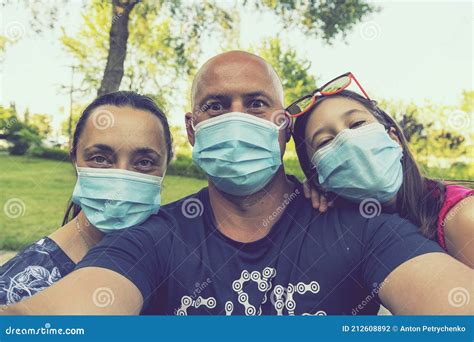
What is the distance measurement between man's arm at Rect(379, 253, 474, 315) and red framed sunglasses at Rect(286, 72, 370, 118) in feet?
2.95

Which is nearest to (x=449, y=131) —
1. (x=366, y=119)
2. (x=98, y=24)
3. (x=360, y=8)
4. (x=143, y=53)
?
(x=360, y=8)

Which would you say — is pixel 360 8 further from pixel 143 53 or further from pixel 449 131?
pixel 143 53

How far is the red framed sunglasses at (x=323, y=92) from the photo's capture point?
249cm

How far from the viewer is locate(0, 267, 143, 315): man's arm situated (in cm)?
187

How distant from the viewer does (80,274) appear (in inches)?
77.3

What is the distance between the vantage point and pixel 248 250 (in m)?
2.18

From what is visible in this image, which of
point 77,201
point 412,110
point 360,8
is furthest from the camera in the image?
point 412,110

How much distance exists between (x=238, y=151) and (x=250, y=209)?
276mm

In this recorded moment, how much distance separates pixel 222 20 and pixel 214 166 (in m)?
4.63
